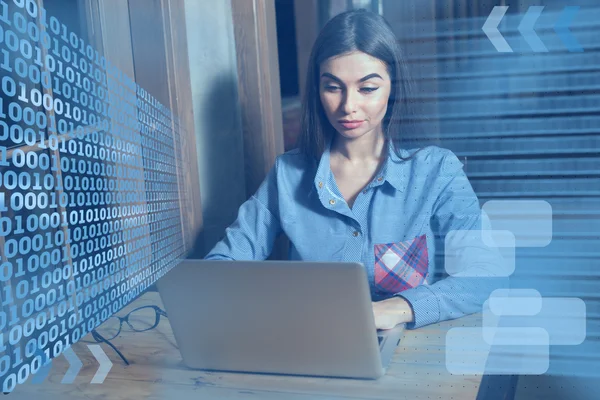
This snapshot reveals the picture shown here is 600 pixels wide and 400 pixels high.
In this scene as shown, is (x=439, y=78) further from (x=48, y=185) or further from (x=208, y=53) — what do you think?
(x=208, y=53)

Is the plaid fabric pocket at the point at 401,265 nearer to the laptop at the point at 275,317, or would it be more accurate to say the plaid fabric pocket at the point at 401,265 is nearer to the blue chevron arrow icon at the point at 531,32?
the laptop at the point at 275,317

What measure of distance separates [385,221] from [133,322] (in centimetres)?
36

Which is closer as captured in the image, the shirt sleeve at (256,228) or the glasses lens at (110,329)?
the glasses lens at (110,329)

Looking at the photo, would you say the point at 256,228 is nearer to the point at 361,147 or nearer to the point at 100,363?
the point at 361,147

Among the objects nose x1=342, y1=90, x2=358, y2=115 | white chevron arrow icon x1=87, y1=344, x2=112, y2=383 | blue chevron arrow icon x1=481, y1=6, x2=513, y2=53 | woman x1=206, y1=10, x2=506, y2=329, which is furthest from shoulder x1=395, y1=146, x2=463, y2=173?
white chevron arrow icon x1=87, y1=344, x2=112, y2=383

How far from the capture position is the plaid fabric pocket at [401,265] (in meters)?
0.70

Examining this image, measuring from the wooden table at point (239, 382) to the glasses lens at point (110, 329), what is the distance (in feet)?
0.14

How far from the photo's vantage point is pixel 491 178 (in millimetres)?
401

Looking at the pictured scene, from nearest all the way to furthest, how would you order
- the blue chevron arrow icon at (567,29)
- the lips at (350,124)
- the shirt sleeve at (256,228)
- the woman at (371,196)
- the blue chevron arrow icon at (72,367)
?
the blue chevron arrow icon at (567,29) < the blue chevron arrow icon at (72,367) < the woman at (371,196) < the lips at (350,124) < the shirt sleeve at (256,228)

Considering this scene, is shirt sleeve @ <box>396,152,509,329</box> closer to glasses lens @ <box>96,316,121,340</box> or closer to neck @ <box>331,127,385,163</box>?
neck @ <box>331,127,385,163</box>

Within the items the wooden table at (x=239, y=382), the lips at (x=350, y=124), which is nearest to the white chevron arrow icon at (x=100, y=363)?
the wooden table at (x=239, y=382)

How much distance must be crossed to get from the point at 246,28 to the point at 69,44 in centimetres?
72

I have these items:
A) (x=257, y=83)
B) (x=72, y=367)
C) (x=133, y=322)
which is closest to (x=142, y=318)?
(x=133, y=322)

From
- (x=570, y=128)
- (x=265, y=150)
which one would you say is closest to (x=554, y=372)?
(x=570, y=128)
